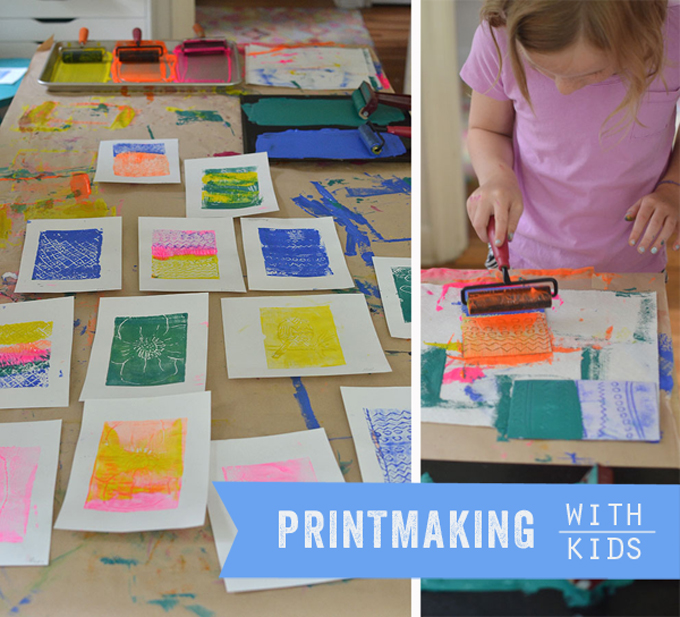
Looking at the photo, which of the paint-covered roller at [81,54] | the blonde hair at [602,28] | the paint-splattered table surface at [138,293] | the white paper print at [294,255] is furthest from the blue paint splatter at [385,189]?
the paint-covered roller at [81,54]

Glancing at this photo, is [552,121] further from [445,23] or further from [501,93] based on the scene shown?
[445,23]

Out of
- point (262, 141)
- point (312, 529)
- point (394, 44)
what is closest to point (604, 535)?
point (312, 529)

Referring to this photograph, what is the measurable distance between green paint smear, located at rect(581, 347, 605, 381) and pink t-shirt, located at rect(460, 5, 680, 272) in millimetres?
122

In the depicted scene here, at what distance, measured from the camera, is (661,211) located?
652mm

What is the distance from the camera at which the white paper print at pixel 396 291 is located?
1.01 m

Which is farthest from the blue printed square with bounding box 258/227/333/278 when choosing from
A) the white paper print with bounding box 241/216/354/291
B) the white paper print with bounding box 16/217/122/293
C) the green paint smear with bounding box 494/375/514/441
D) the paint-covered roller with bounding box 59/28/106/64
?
the paint-covered roller with bounding box 59/28/106/64

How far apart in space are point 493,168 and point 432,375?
0.73 feet

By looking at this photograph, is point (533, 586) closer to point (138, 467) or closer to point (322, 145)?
point (138, 467)

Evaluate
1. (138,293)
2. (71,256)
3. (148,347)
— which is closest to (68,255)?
(71,256)

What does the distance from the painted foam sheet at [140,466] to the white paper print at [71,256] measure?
11.1 inches

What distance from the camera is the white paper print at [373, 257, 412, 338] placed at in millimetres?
1006

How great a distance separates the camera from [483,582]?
0.57 meters

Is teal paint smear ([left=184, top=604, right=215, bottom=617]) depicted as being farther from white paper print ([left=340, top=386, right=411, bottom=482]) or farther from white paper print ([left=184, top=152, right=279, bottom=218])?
white paper print ([left=184, top=152, right=279, bottom=218])

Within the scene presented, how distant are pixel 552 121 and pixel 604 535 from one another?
38 cm
